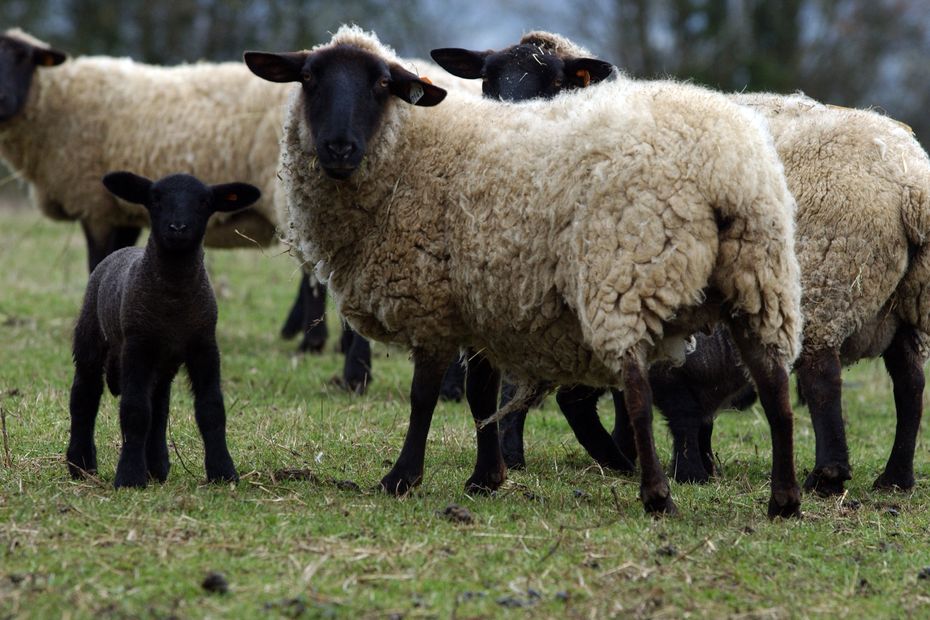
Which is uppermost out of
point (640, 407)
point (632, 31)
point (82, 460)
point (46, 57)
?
point (632, 31)

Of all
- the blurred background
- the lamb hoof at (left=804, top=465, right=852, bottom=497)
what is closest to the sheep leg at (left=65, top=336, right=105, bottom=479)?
the lamb hoof at (left=804, top=465, right=852, bottom=497)

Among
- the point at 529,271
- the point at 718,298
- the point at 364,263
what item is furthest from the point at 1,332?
the point at 718,298

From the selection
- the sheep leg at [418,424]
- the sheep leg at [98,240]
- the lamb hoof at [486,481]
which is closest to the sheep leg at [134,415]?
the sheep leg at [418,424]

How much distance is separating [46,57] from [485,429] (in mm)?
7834

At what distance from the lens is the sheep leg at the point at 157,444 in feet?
20.2

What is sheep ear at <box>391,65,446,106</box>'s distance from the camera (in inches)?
248

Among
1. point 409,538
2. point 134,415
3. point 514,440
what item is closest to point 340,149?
point 134,415

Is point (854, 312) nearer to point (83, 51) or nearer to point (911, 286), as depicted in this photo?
point (911, 286)

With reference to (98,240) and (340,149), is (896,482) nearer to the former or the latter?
(340,149)

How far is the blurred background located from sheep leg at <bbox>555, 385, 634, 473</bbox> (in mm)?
22961

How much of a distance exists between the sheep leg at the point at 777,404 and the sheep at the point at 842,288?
1.02 m

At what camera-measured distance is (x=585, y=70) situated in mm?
8117

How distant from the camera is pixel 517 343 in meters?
6.00

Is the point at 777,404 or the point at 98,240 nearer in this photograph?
the point at 777,404
